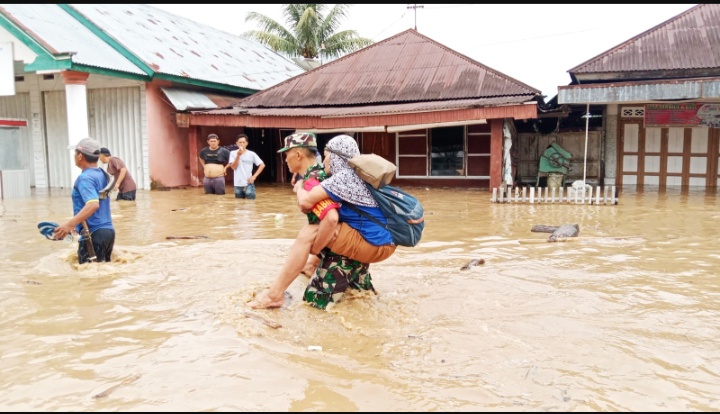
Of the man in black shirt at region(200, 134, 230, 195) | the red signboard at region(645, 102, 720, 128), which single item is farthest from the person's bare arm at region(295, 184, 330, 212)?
the red signboard at region(645, 102, 720, 128)

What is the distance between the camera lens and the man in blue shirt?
541cm

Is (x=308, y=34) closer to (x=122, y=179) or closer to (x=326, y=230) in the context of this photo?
(x=122, y=179)

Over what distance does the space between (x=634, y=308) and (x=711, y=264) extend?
2386 mm

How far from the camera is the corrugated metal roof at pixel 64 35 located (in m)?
13.7

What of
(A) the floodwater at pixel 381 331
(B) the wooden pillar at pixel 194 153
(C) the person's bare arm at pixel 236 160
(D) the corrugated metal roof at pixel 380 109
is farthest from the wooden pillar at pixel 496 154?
(B) the wooden pillar at pixel 194 153

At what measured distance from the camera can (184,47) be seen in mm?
19406

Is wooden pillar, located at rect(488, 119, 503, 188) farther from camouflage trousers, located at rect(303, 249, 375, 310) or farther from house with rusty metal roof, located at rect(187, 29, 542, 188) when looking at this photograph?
camouflage trousers, located at rect(303, 249, 375, 310)

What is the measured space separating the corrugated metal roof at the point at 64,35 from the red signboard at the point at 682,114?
49.2 ft

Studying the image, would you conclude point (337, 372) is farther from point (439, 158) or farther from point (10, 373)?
point (439, 158)

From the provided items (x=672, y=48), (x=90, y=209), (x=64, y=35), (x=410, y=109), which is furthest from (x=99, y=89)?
(x=672, y=48)

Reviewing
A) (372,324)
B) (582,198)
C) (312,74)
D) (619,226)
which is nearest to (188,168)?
(312,74)

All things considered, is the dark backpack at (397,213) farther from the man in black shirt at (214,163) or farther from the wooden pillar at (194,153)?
the wooden pillar at (194,153)

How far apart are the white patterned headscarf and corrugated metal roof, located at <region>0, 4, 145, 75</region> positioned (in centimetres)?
1177

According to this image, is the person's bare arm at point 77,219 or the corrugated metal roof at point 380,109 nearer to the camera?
the person's bare arm at point 77,219
